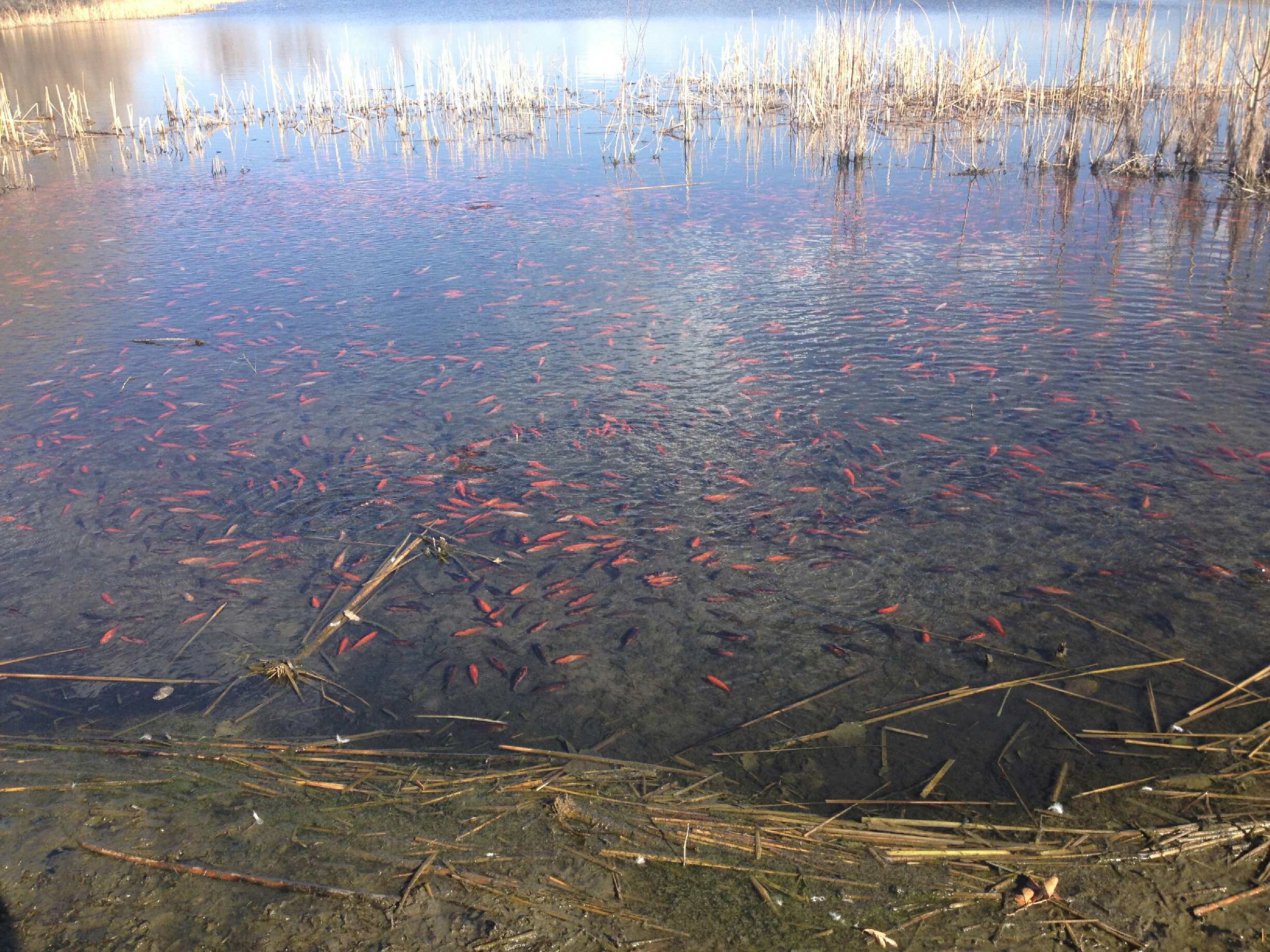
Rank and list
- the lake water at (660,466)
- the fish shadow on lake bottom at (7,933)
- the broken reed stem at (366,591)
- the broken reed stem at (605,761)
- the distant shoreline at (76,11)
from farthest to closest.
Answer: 1. the distant shoreline at (76,11)
2. the broken reed stem at (366,591)
3. the lake water at (660,466)
4. the broken reed stem at (605,761)
5. the fish shadow on lake bottom at (7,933)

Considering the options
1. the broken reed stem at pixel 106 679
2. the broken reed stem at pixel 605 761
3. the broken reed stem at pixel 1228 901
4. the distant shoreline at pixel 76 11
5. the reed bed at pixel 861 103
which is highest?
the distant shoreline at pixel 76 11

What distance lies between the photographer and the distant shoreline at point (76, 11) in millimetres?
41000

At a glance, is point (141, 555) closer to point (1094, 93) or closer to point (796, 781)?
point (796, 781)

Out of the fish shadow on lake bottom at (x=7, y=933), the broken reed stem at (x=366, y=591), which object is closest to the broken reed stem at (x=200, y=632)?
the broken reed stem at (x=366, y=591)

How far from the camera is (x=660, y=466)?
210 inches

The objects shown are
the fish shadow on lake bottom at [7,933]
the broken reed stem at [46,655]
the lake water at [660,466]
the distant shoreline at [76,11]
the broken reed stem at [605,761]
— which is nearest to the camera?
the fish shadow on lake bottom at [7,933]

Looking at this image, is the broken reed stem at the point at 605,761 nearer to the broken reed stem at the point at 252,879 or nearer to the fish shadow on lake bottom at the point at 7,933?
the broken reed stem at the point at 252,879

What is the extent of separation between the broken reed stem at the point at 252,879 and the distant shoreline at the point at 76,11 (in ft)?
165

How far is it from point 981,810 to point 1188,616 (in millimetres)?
1674

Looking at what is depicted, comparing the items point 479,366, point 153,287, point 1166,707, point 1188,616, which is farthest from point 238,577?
point 153,287

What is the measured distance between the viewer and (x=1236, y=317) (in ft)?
23.7

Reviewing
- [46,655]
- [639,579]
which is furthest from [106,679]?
[639,579]

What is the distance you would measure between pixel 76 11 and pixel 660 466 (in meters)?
51.7

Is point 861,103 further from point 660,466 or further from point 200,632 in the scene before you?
point 200,632
